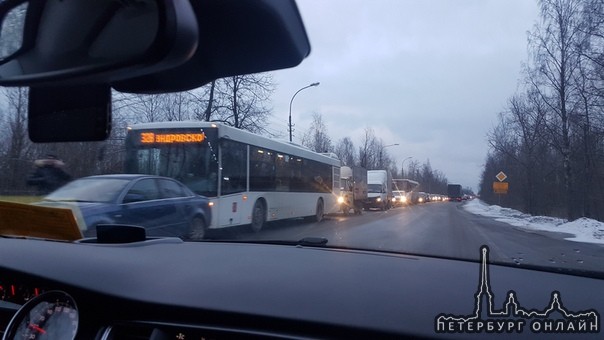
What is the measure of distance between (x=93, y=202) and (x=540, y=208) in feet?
114

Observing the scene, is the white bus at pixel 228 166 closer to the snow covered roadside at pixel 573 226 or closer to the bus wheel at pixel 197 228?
the bus wheel at pixel 197 228

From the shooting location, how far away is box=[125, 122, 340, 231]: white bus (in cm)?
1136

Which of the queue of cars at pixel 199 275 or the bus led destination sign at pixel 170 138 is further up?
the bus led destination sign at pixel 170 138

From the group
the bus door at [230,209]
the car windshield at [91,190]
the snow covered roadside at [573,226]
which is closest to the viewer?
the car windshield at [91,190]

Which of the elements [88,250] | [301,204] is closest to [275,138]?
[301,204]

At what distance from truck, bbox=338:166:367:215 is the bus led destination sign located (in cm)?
1317

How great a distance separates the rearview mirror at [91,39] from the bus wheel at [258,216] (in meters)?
11.8

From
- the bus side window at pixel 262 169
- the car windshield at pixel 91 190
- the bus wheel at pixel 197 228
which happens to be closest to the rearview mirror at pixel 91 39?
the car windshield at pixel 91 190

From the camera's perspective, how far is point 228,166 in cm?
1284

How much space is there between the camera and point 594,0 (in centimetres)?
1961

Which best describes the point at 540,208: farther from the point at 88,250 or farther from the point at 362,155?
the point at 88,250

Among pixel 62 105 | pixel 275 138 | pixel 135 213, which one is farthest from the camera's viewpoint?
pixel 275 138

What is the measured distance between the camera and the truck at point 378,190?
37156 mm

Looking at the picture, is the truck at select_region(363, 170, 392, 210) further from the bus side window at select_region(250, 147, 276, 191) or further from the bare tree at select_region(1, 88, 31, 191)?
the bare tree at select_region(1, 88, 31, 191)
